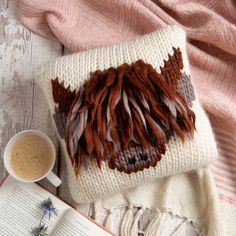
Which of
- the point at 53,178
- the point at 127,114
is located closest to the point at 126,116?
the point at 127,114

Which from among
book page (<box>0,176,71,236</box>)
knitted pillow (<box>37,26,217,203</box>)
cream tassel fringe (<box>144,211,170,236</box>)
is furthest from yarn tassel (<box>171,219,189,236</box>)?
book page (<box>0,176,71,236</box>)

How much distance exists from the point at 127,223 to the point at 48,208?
17 cm

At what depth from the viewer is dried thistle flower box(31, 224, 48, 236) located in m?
0.89

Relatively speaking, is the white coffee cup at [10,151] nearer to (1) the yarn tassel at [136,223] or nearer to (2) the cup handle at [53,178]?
(2) the cup handle at [53,178]

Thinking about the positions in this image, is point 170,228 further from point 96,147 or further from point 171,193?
point 96,147

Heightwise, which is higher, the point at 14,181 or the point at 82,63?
the point at 82,63

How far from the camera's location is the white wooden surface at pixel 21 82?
3.15 feet

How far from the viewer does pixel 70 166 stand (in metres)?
0.87

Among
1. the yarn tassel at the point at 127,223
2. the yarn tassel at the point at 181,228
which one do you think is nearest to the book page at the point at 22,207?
the yarn tassel at the point at 127,223

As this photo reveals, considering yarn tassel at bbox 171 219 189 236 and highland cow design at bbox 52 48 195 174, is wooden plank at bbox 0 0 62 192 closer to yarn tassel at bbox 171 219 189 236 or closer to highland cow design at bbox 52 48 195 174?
highland cow design at bbox 52 48 195 174

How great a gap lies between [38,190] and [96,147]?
20 centimetres

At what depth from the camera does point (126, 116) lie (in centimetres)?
80

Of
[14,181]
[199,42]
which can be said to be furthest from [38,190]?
[199,42]

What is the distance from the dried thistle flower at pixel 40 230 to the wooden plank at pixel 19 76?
138mm
